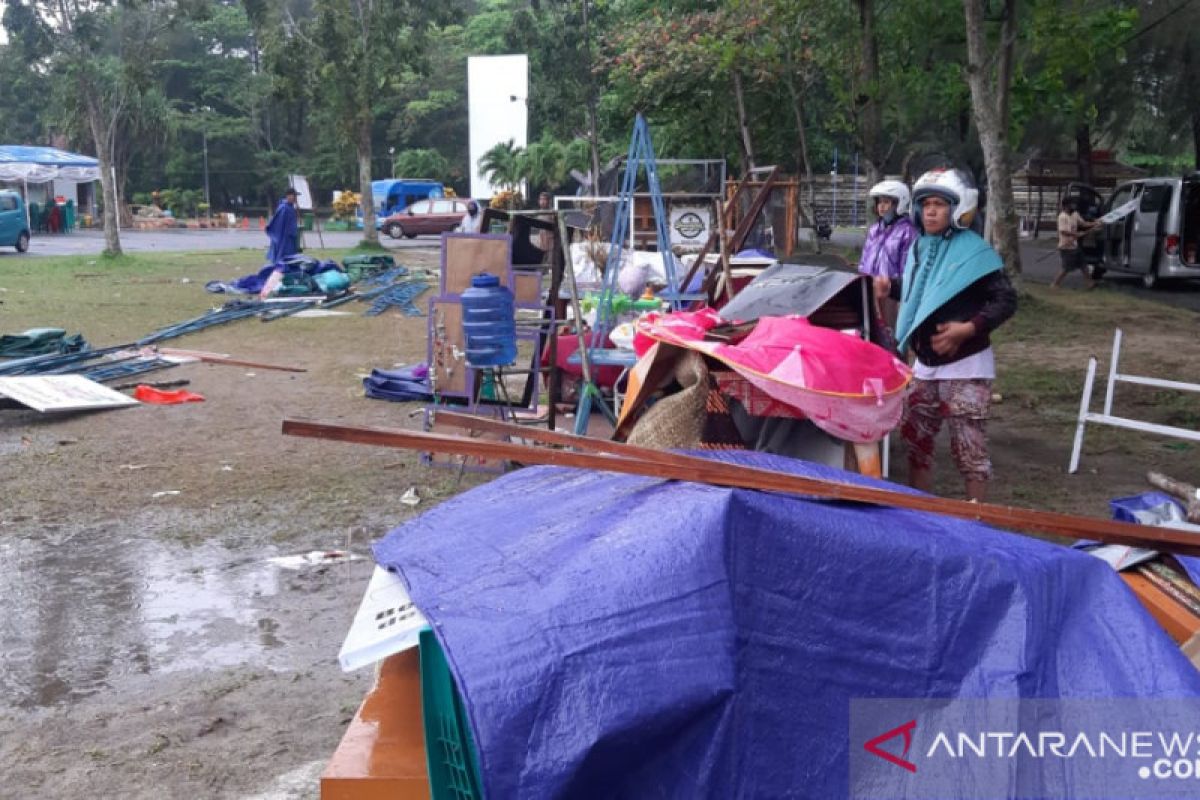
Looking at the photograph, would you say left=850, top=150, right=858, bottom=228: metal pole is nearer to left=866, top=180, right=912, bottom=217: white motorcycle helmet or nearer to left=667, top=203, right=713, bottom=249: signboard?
left=667, top=203, right=713, bottom=249: signboard

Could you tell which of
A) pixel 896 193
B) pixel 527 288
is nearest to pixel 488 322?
pixel 527 288

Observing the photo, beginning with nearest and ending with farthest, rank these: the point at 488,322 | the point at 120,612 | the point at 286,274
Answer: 1. the point at 120,612
2. the point at 488,322
3. the point at 286,274

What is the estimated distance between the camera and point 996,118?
46.6 feet

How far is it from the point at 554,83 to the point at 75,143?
3181 centimetres

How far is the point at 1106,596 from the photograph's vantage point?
8.54 feet

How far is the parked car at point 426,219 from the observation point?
41.4 m

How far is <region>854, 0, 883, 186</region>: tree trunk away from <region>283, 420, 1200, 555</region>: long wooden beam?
48.6 feet

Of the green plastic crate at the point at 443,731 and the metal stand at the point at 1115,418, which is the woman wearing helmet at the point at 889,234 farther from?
the green plastic crate at the point at 443,731

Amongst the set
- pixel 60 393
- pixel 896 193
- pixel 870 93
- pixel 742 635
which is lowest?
pixel 60 393

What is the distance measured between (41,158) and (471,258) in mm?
43386

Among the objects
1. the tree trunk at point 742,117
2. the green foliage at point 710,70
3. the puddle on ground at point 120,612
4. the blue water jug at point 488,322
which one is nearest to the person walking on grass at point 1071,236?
the green foliage at point 710,70

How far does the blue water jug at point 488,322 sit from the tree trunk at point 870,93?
11.1 meters

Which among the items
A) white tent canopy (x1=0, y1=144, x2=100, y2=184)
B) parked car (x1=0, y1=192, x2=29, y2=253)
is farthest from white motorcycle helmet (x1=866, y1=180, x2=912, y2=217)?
white tent canopy (x1=0, y1=144, x2=100, y2=184)

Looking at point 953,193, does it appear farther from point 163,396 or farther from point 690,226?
point 690,226
